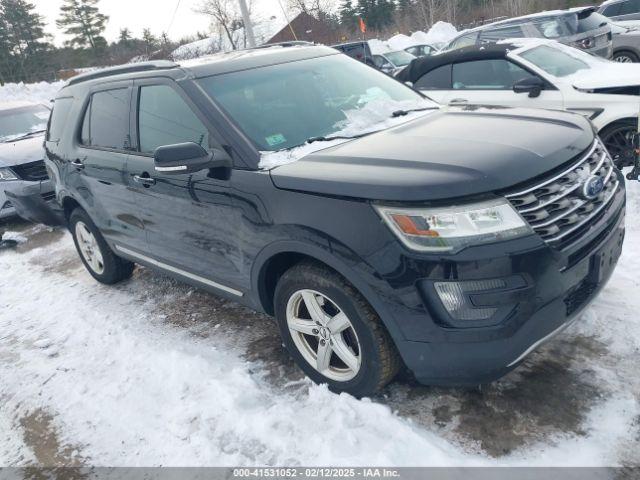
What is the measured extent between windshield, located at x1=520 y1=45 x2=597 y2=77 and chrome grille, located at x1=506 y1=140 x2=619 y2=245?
4.18 metres

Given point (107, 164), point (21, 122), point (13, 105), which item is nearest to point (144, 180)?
point (107, 164)

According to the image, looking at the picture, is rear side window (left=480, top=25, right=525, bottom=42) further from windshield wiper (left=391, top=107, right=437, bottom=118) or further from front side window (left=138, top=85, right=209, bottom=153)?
front side window (left=138, top=85, right=209, bottom=153)

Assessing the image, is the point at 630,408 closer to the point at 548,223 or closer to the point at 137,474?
the point at 548,223

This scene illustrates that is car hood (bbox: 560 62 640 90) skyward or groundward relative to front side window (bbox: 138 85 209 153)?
groundward

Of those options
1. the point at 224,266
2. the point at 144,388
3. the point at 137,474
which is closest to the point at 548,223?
the point at 224,266

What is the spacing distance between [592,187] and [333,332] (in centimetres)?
149

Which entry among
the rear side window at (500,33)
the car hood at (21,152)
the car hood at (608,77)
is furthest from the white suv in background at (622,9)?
the car hood at (21,152)

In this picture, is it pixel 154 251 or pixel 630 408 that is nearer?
pixel 630 408

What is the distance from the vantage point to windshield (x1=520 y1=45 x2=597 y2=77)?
636cm

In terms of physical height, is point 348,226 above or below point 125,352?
above

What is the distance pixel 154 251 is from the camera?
13.4 feet

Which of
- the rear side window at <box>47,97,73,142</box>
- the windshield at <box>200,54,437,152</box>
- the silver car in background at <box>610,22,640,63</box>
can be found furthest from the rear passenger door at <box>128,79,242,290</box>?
the silver car in background at <box>610,22,640,63</box>

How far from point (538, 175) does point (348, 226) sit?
0.89 m

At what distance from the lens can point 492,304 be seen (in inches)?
89.7
